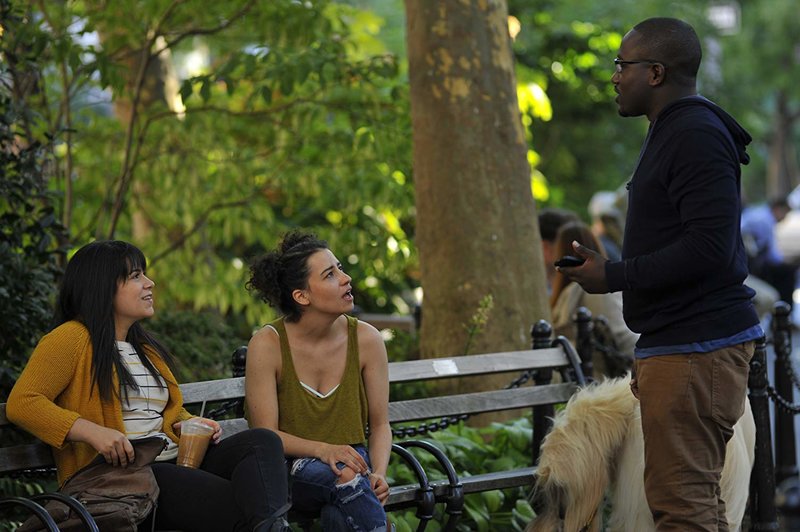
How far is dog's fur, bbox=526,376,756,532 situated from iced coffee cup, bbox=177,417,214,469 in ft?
4.84

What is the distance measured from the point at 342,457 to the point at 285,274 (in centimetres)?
78

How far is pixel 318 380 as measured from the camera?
16.0 feet

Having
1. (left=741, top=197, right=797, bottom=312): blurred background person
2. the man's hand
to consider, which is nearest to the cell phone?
the man's hand

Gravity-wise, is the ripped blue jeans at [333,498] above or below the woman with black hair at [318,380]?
below

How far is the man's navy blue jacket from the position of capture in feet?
13.3

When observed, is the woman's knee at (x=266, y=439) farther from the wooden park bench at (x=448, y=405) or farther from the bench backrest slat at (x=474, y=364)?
the bench backrest slat at (x=474, y=364)

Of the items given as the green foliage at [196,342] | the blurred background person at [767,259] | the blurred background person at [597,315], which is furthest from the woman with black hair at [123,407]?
the blurred background person at [767,259]

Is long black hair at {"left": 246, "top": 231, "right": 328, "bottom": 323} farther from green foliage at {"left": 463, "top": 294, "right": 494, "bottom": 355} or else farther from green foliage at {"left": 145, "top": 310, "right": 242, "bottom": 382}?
green foliage at {"left": 463, "top": 294, "right": 494, "bottom": 355}

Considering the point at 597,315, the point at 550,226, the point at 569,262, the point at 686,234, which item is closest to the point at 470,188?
the point at 597,315

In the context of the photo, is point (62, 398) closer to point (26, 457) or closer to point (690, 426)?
point (26, 457)

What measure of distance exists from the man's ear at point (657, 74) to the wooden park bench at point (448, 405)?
179 centimetres

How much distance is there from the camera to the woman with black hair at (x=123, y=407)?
13.8 ft

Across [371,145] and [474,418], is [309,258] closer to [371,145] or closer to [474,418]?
[474,418]

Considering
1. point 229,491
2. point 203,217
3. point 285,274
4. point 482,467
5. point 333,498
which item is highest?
point 203,217
